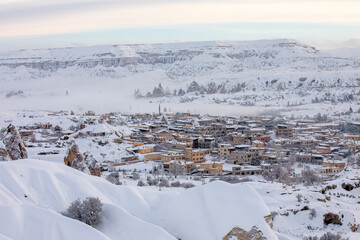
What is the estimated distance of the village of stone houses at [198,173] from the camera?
14.3 meters

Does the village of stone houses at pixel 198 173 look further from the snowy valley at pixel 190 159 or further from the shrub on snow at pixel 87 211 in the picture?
the shrub on snow at pixel 87 211

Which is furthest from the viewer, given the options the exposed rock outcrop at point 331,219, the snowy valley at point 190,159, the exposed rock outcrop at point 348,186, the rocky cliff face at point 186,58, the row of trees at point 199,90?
the rocky cliff face at point 186,58

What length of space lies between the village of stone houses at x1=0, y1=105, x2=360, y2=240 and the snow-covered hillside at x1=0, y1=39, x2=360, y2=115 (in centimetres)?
2544

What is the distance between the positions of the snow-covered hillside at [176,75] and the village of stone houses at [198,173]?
25440mm

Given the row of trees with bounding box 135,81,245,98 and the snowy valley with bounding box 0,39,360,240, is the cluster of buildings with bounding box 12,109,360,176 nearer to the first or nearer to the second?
the snowy valley with bounding box 0,39,360,240

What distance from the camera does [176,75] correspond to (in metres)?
132

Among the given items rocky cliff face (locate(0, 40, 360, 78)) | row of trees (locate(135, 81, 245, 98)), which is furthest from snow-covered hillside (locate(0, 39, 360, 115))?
row of trees (locate(135, 81, 245, 98))

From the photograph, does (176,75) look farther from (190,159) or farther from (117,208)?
(117,208)

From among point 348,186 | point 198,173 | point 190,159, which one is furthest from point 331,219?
point 190,159

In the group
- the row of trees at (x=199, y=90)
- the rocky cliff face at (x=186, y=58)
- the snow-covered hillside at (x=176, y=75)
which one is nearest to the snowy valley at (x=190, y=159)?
the row of trees at (x=199, y=90)

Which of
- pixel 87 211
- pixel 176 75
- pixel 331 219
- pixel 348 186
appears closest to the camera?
pixel 87 211

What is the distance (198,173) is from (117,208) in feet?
62.5

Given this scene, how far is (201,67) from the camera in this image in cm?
13762

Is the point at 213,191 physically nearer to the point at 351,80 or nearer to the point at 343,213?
the point at 343,213
